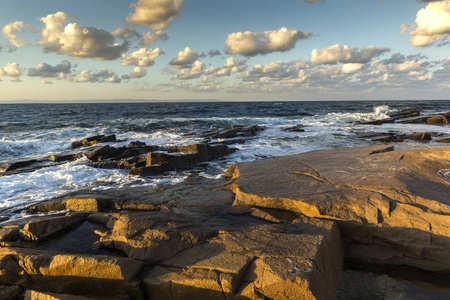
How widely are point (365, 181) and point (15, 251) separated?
645 centimetres

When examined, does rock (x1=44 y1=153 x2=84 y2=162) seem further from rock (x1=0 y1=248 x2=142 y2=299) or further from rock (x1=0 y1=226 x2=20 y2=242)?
rock (x1=0 y1=248 x2=142 y2=299)

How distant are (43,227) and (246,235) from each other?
3.81 metres

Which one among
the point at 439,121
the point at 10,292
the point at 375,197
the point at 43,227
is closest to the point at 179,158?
the point at 43,227

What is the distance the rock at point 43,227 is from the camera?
4812 millimetres

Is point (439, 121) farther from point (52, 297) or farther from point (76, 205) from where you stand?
point (52, 297)

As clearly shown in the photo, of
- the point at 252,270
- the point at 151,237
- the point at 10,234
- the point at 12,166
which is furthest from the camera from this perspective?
the point at 12,166

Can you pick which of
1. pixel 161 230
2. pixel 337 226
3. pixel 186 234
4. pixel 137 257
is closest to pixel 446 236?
pixel 337 226

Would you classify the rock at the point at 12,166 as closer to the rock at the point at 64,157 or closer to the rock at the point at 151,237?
the rock at the point at 64,157

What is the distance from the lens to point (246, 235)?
13.4 ft

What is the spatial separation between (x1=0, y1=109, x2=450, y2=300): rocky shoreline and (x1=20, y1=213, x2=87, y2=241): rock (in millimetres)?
18

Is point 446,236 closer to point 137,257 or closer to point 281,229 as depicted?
point 281,229

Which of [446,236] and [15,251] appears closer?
[15,251]

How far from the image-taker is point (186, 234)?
4.14 meters

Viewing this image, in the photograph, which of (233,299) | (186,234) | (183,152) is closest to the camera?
(233,299)
